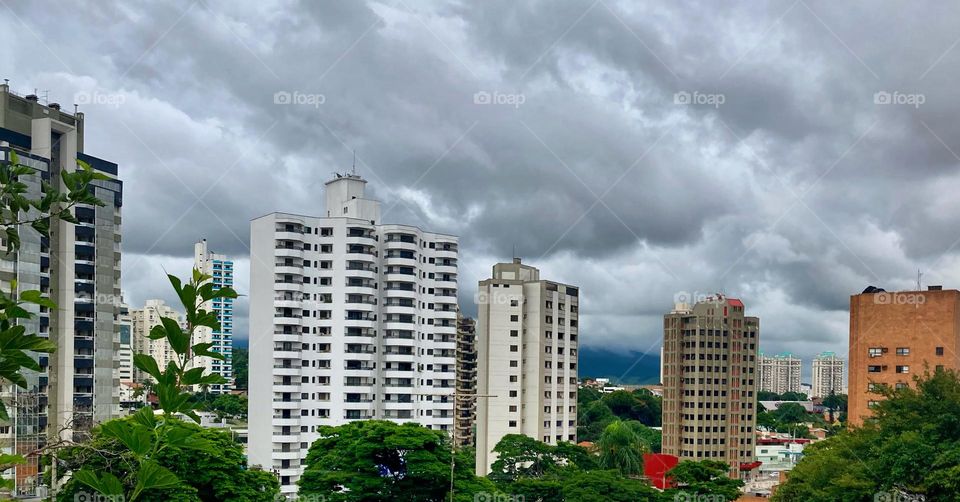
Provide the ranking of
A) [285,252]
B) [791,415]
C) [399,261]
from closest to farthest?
[285,252], [399,261], [791,415]

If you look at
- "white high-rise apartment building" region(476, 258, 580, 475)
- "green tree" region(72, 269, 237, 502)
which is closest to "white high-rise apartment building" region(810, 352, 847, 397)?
"white high-rise apartment building" region(476, 258, 580, 475)

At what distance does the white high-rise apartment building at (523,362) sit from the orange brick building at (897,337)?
1542cm

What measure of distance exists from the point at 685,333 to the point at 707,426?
658cm

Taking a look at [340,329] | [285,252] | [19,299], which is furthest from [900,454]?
[285,252]

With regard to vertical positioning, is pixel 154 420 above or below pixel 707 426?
above

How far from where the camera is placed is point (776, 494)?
21.9 meters

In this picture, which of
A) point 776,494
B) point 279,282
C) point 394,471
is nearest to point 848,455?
point 776,494

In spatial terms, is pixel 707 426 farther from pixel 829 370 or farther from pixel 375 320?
pixel 829 370

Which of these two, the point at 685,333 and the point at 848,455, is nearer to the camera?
the point at 848,455

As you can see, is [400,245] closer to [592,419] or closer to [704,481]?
[704,481]

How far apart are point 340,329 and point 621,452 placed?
12.9 meters

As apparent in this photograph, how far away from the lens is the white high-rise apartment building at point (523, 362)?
133ft

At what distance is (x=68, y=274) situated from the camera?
29.9 metres

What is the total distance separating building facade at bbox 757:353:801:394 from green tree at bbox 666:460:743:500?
124649mm
